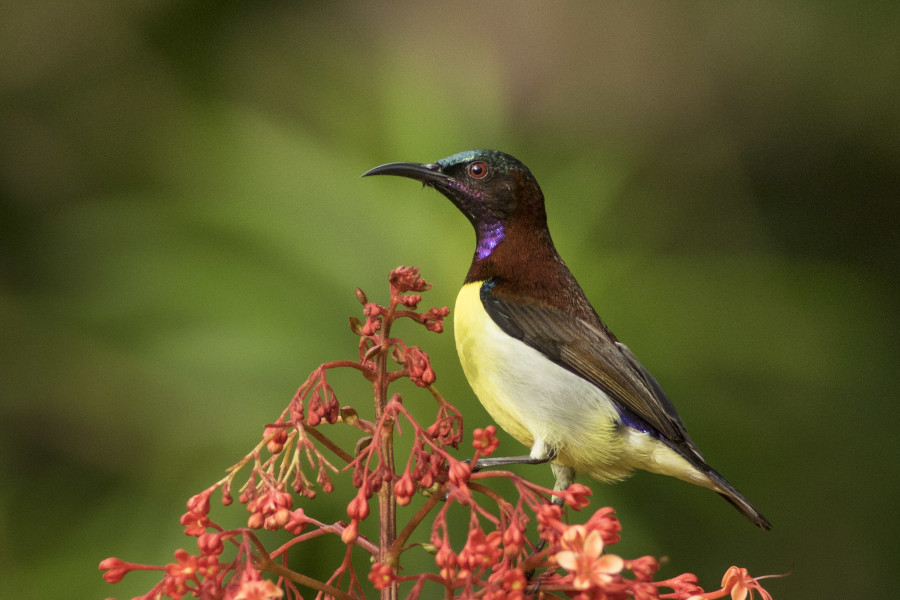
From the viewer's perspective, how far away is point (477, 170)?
1525 millimetres

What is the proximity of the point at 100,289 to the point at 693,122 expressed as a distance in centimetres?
210

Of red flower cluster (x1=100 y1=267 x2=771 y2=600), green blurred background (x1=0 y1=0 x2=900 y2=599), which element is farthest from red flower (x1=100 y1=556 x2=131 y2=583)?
green blurred background (x1=0 y1=0 x2=900 y2=599)

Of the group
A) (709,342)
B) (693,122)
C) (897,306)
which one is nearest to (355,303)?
(709,342)

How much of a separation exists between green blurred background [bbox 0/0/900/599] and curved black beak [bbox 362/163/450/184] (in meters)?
0.99

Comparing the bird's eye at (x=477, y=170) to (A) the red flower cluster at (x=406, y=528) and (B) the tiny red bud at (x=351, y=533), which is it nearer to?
(A) the red flower cluster at (x=406, y=528)

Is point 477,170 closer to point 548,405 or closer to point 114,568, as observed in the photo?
point 548,405

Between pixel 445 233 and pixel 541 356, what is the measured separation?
123 centimetres

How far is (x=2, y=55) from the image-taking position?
362 centimetres

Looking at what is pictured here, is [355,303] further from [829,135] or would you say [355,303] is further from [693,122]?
[829,135]

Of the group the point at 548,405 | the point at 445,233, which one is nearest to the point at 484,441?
the point at 548,405

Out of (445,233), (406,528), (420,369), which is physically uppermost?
(445,233)

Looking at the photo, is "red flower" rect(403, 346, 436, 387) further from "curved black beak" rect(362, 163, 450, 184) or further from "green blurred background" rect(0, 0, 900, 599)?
"green blurred background" rect(0, 0, 900, 599)

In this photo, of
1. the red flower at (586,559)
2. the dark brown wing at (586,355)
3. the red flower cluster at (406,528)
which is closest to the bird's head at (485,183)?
the dark brown wing at (586,355)

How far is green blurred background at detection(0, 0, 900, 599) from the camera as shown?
2615mm
